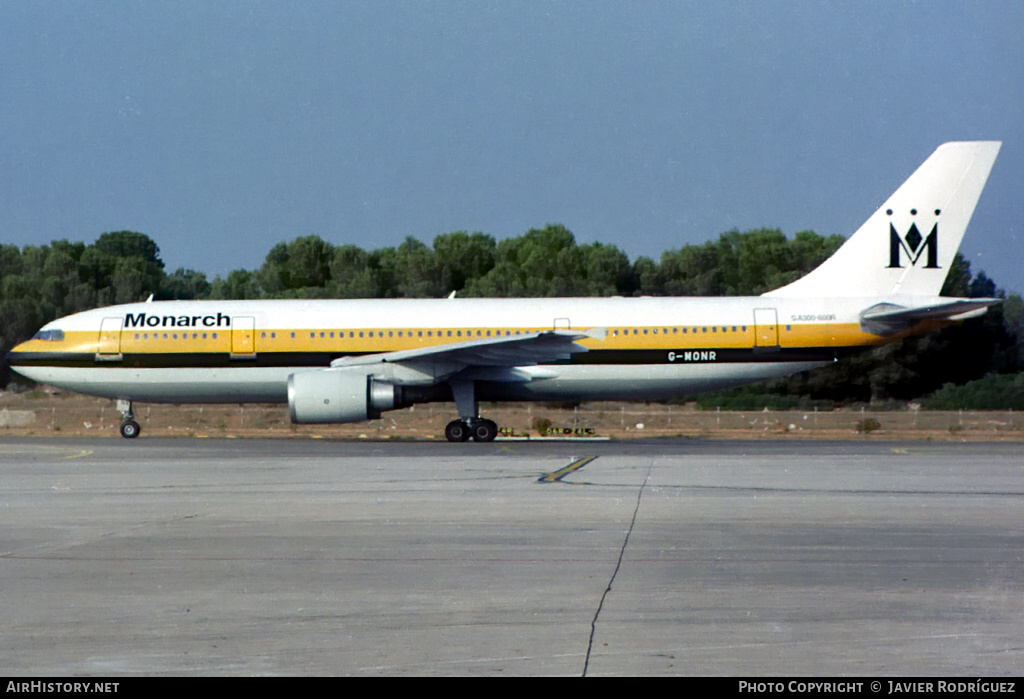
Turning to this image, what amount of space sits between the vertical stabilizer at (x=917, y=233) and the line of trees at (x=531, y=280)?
24411mm

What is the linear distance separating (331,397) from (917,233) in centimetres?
1425

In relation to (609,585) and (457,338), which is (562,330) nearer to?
(457,338)

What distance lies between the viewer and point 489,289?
76375 mm

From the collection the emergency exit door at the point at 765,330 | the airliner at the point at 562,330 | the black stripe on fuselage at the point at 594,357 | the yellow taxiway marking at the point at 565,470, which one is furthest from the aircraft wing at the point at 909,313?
the yellow taxiway marking at the point at 565,470

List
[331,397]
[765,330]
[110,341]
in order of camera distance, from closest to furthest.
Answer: [331,397] < [765,330] < [110,341]

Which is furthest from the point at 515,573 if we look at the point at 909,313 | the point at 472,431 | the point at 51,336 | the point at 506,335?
the point at 51,336

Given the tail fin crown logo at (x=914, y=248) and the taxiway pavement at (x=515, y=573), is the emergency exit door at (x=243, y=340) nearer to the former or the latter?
the taxiway pavement at (x=515, y=573)

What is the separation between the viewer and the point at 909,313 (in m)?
27.0

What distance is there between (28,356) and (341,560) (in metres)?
22.8

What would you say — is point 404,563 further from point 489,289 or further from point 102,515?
point 489,289

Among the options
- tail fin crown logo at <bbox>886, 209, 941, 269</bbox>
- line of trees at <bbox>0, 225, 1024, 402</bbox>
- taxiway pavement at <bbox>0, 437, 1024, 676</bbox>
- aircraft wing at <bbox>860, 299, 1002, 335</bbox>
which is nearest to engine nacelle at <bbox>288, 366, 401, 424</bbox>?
taxiway pavement at <bbox>0, 437, 1024, 676</bbox>

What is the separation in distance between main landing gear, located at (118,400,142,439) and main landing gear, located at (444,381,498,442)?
25.7ft

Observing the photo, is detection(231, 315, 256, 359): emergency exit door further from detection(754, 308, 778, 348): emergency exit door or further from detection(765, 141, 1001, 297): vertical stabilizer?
detection(765, 141, 1001, 297): vertical stabilizer
